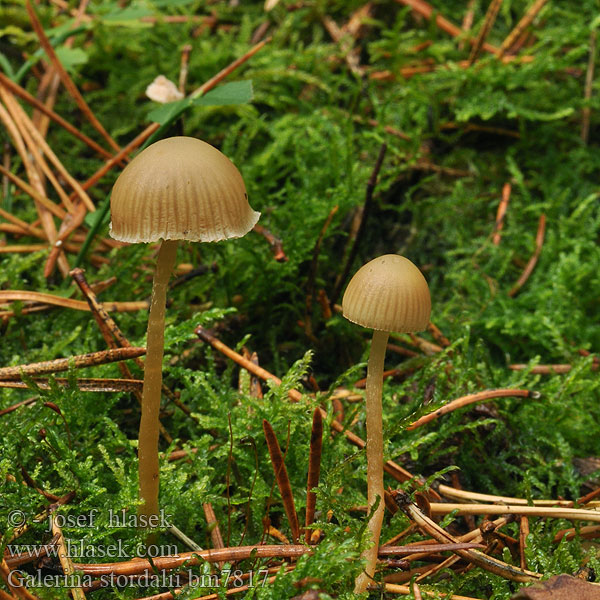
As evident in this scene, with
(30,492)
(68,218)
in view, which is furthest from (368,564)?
(68,218)

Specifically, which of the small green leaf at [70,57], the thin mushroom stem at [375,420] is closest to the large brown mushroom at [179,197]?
the thin mushroom stem at [375,420]

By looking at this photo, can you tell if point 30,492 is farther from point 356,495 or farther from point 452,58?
point 452,58

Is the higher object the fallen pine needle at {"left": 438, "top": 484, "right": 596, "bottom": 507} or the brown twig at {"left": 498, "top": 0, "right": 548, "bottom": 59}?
the brown twig at {"left": 498, "top": 0, "right": 548, "bottom": 59}

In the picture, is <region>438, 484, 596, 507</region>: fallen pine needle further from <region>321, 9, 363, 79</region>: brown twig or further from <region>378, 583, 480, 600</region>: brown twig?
<region>321, 9, 363, 79</region>: brown twig

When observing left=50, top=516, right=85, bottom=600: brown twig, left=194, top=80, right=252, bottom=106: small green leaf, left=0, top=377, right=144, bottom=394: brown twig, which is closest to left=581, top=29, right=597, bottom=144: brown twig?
left=194, top=80, right=252, bottom=106: small green leaf

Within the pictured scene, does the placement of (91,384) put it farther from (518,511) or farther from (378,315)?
(518,511)

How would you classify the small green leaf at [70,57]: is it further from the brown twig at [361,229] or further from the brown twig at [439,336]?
the brown twig at [439,336]
